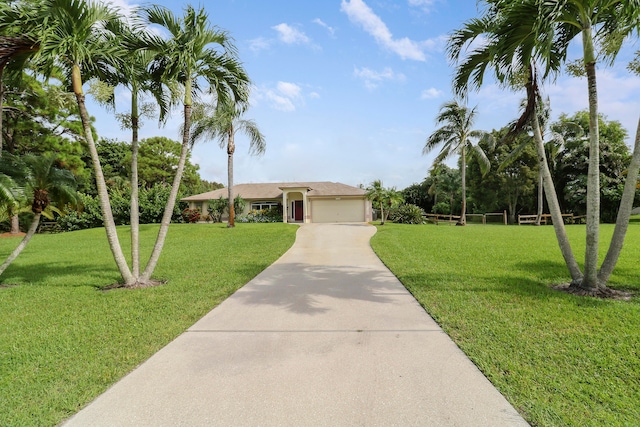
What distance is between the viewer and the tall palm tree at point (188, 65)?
22.0ft

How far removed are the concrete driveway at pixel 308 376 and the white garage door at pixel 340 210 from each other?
77.1ft

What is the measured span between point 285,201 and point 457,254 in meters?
18.4

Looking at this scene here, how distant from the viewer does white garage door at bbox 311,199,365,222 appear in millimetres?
29016

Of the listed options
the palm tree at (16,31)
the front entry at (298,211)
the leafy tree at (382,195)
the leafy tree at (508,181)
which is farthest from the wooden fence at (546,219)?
the palm tree at (16,31)

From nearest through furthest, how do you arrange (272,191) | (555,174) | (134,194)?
1. (134,194)
2. (272,191)
3. (555,174)

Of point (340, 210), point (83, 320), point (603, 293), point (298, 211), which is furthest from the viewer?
point (298, 211)

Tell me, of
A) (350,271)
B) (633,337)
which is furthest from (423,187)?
(633,337)

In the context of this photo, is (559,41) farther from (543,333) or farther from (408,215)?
(408,215)

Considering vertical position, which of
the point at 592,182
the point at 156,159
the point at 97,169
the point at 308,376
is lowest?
the point at 308,376

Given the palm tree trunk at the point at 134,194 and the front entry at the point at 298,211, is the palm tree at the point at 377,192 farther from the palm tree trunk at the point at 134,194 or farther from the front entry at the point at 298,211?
the palm tree trunk at the point at 134,194

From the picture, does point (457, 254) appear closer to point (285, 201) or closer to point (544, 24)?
point (544, 24)

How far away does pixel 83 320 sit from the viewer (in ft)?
16.3

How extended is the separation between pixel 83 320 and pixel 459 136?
25.5 metres

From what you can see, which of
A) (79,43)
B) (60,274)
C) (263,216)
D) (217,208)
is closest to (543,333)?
(79,43)
